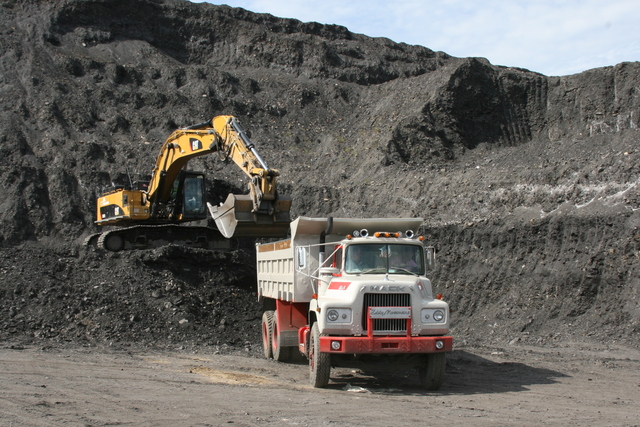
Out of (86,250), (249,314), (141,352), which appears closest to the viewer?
(141,352)

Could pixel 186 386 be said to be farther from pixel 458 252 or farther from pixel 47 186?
pixel 47 186

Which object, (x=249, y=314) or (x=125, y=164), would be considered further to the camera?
(x=125, y=164)

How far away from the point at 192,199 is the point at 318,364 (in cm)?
1072

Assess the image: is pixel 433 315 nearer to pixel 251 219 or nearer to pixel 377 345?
pixel 377 345

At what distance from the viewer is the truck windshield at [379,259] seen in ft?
33.0

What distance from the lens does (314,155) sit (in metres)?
30.1

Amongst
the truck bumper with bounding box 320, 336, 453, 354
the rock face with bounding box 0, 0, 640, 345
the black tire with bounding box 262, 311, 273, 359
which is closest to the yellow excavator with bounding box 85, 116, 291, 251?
the rock face with bounding box 0, 0, 640, 345

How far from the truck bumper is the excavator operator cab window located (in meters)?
10.8

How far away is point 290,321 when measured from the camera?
491 inches

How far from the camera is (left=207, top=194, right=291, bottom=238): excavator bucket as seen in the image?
1377 centimetres

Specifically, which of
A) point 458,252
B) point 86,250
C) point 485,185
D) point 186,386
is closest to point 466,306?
point 458,252

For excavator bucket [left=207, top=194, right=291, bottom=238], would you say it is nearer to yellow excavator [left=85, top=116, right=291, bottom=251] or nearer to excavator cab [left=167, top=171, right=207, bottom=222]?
yellow excavator [left=85, top=116, right=291, bottom=251]

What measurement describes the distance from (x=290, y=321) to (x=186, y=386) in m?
3.07

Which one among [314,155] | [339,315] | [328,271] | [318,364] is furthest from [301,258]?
[314,155]
